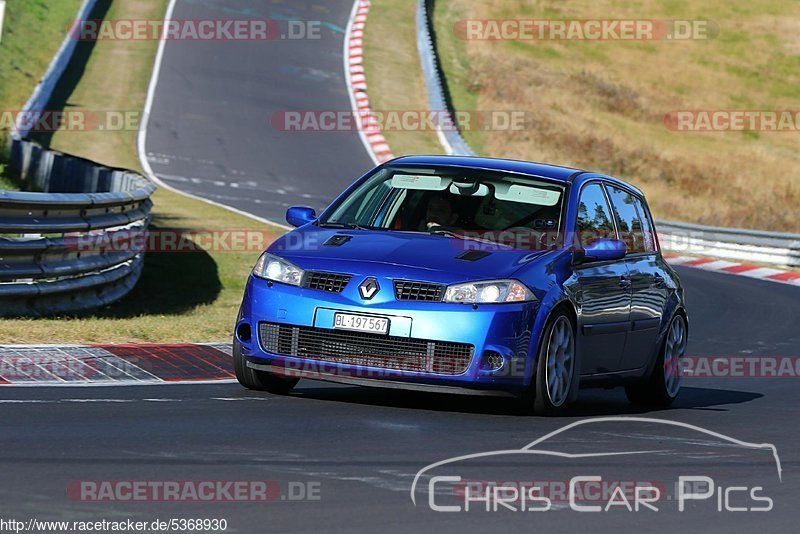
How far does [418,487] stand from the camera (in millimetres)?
6414

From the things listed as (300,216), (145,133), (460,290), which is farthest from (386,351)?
(145,133)

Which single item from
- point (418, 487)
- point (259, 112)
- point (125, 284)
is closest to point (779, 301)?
point (125, 284)

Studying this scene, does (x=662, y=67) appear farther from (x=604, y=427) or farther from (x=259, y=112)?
(x=604, y=427)

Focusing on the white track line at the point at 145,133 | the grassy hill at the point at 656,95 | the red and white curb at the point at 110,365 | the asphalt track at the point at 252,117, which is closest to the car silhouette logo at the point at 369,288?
the red and white curb at the point at 110,365

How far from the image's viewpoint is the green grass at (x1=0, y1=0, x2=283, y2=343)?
11.9 m

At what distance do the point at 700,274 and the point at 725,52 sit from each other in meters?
38.4

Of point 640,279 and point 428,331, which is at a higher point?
point 640,279

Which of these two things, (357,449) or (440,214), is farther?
(440,214)

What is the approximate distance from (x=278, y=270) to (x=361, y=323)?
0.69 metres

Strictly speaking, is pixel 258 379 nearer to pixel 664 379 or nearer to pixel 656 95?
pixel 664 379

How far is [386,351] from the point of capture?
864cm

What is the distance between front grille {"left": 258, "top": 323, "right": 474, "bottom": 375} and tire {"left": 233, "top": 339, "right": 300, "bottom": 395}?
0.68 m

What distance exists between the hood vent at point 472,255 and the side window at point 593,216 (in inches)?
35.9
